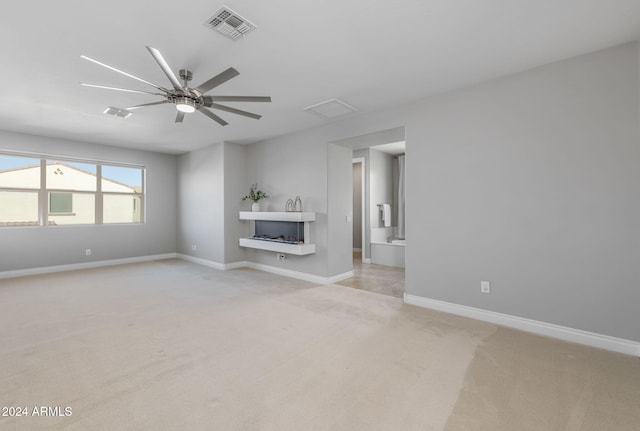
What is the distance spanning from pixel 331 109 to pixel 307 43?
1534mm

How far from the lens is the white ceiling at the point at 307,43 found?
2004 millimetres

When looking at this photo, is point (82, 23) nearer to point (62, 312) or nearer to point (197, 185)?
point (62, 312)

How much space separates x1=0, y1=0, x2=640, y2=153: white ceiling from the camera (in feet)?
6.57

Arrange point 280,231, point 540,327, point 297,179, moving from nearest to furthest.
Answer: point 540,327 < point 297,179 < point 280,231

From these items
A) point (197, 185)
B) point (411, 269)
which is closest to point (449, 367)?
point (411, 269)

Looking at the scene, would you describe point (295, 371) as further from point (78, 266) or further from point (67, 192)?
point (67, 192)

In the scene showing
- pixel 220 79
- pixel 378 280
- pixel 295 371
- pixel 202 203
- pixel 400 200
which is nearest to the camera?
pixel 295 371

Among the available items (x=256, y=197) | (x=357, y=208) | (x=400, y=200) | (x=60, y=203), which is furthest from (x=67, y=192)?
(x=400, y=200)

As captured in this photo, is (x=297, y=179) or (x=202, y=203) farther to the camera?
(x=202, y=203)

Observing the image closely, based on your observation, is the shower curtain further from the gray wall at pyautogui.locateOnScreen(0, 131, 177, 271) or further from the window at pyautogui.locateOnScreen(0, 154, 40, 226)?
the window at pyautogui.locateOnScreen(0, 154, 40, 226)

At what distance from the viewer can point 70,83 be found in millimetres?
3127

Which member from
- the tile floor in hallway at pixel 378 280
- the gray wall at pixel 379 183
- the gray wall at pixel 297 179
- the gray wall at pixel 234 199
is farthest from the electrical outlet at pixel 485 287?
the gray wall at pixel 234 199

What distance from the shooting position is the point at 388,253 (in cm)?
627

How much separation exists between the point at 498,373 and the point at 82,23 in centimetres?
401
